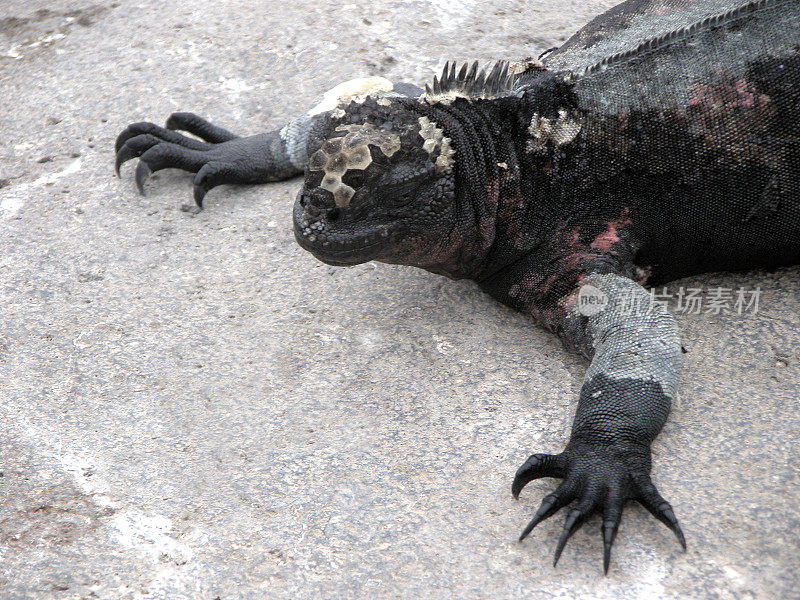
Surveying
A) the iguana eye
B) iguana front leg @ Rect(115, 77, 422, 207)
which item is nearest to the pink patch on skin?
the iguana eye

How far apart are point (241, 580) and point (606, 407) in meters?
1.16

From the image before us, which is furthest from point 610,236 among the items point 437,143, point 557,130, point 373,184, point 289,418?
→ point 289,418

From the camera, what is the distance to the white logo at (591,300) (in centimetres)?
289

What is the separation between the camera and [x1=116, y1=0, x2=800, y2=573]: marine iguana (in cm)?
282

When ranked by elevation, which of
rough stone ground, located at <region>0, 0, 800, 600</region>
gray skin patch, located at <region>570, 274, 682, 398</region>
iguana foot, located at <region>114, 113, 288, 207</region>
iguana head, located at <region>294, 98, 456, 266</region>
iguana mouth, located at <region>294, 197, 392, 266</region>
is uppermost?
iguana head, located at <region>294, 98, 456, 266</region>

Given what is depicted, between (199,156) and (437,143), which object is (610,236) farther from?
(199,156)

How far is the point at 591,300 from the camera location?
2.92m

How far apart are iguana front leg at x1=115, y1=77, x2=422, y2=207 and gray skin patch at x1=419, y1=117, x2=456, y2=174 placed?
0.91m

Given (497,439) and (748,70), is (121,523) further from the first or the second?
(748,70)

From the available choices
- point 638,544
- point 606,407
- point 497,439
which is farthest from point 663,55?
point 638,544

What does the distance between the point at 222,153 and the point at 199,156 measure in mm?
103

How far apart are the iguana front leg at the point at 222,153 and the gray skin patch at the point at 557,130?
92 centimetres

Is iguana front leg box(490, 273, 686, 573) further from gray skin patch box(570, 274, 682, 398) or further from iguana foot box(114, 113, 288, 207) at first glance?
iguana foot box(114, 113, 288, 207)

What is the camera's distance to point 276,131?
3941mm
